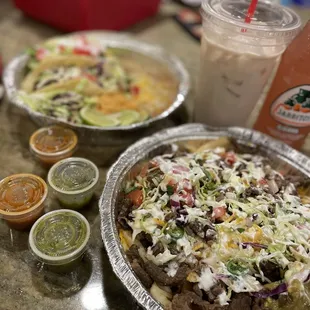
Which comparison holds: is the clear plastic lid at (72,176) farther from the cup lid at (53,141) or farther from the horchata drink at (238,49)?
the horchata drink at (238,49)

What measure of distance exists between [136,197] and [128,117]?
1.69ft

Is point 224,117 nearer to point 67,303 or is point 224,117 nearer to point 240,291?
point 240,291

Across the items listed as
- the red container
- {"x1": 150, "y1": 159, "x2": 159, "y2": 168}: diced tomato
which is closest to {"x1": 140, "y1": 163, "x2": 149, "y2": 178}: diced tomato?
{"x1": 150, "y1": 159, "x2": 159, "y2": 168}: diced tomato

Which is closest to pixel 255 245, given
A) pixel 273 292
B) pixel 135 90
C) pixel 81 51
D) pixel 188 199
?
pixel 273 292

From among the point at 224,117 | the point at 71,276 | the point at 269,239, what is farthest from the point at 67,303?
the point at 224,117

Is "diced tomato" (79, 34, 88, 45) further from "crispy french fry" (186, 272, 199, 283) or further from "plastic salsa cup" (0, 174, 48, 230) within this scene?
"crispy french fry" (186, 272, 199, 283)

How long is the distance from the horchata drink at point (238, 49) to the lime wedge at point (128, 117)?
0.31 metres

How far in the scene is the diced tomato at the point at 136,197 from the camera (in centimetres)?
115

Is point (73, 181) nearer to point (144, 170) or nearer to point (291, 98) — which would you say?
point (144, 170)

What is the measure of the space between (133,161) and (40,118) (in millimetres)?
474

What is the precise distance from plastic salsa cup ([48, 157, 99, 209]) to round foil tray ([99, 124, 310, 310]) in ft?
0.24

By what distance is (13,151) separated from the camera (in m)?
1.48

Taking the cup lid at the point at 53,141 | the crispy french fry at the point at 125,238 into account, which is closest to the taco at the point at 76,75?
the cup lid at the point at 53,141

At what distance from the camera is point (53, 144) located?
4.54 ft
